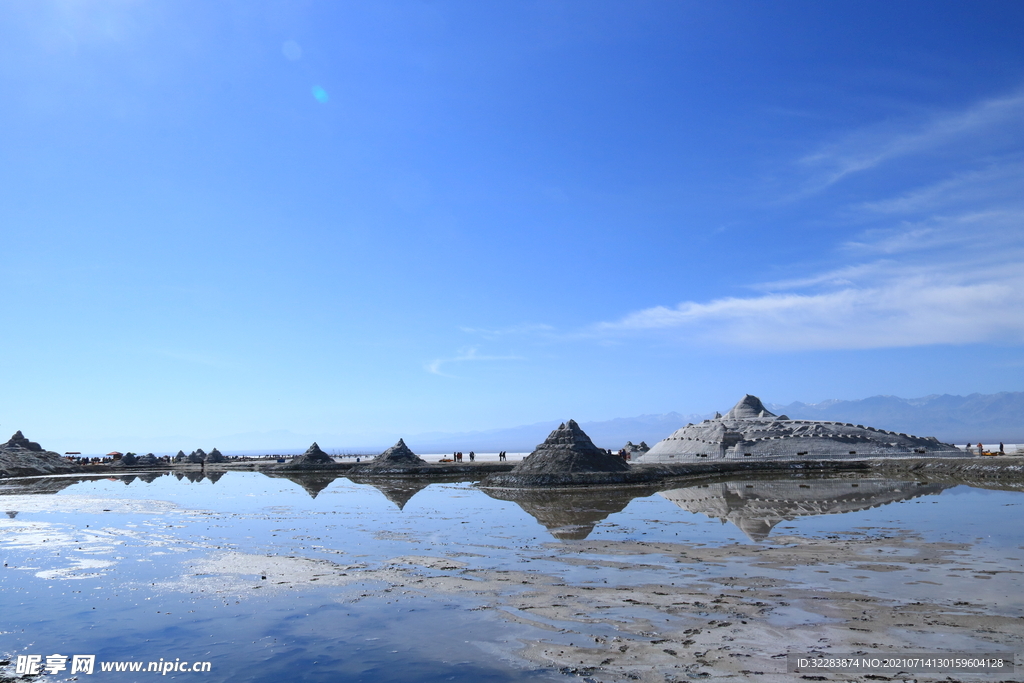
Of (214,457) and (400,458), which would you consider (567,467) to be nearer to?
(400,458)

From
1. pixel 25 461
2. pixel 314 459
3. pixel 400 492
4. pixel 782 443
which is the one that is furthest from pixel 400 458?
pixel 25 461

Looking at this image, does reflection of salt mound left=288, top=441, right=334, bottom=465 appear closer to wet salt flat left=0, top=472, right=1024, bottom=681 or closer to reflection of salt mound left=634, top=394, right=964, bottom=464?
reflection of salt mound left=634, top=394, right=964, bottom=464

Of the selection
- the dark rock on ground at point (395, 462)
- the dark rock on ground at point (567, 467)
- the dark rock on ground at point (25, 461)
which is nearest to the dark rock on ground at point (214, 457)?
the dark rock on ground at point (25, 461)

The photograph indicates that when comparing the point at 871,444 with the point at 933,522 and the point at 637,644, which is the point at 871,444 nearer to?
the point at 933,522

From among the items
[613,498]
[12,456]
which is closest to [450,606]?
[613,498]

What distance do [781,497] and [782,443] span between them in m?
37.8

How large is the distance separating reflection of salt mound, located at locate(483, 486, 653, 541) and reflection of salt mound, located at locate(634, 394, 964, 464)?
30.2m

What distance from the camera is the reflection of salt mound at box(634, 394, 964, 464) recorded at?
60281 mm

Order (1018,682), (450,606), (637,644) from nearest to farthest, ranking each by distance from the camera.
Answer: (1018,682)
(637,644)
(450,606)

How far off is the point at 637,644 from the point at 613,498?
2363cm

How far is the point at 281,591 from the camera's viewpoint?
1297cm

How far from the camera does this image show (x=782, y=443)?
64312 mm

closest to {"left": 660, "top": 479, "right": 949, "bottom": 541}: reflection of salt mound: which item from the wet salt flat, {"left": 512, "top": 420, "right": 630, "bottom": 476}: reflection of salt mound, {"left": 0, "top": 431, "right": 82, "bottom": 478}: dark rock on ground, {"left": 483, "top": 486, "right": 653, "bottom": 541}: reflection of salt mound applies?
the wet salt flat

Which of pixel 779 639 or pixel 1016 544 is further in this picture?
pixel 1016 544
